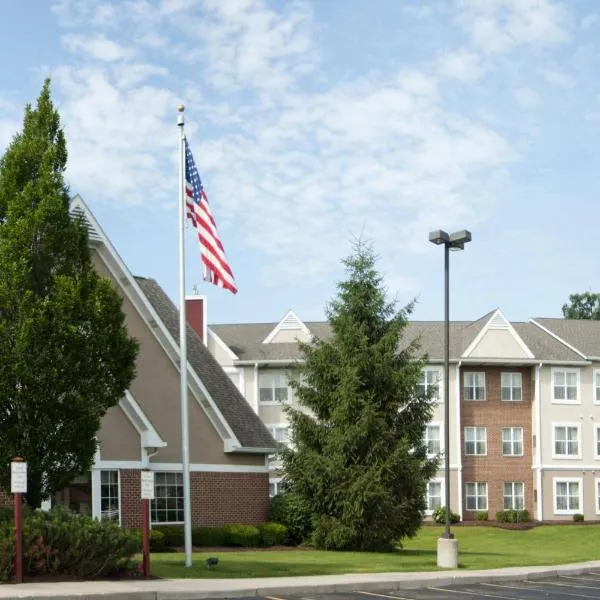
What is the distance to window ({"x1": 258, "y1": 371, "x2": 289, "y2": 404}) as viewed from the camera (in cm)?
6128

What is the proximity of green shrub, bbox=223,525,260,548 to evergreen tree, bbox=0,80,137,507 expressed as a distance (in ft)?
43.8

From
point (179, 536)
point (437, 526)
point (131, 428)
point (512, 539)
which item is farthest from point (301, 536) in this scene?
point (437, 526)

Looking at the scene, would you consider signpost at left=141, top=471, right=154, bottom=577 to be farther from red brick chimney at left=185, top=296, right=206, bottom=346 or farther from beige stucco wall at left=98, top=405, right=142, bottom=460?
red brick chimney at left=185, top=296, right=206, bottom=346

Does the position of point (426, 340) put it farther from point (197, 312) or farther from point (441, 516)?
point (197, 312)

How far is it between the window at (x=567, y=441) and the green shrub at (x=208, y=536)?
32947 millimetres

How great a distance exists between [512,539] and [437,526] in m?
8.72

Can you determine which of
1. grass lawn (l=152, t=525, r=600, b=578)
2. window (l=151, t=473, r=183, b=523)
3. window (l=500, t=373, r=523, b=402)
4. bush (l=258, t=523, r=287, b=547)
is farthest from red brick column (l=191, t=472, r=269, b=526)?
window (l=500, t=373, r=523, b=402)

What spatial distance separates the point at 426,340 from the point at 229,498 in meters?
28.8

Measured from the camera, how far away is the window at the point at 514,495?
202 ft

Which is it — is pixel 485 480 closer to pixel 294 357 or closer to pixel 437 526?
pixel 437 526

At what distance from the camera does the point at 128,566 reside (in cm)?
2108

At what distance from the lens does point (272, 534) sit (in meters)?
34.9

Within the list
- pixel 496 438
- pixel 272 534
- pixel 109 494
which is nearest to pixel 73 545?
pixel 109 494

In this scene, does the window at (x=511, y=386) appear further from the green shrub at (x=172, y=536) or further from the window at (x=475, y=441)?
the green shrub at (x=172, y=536)
